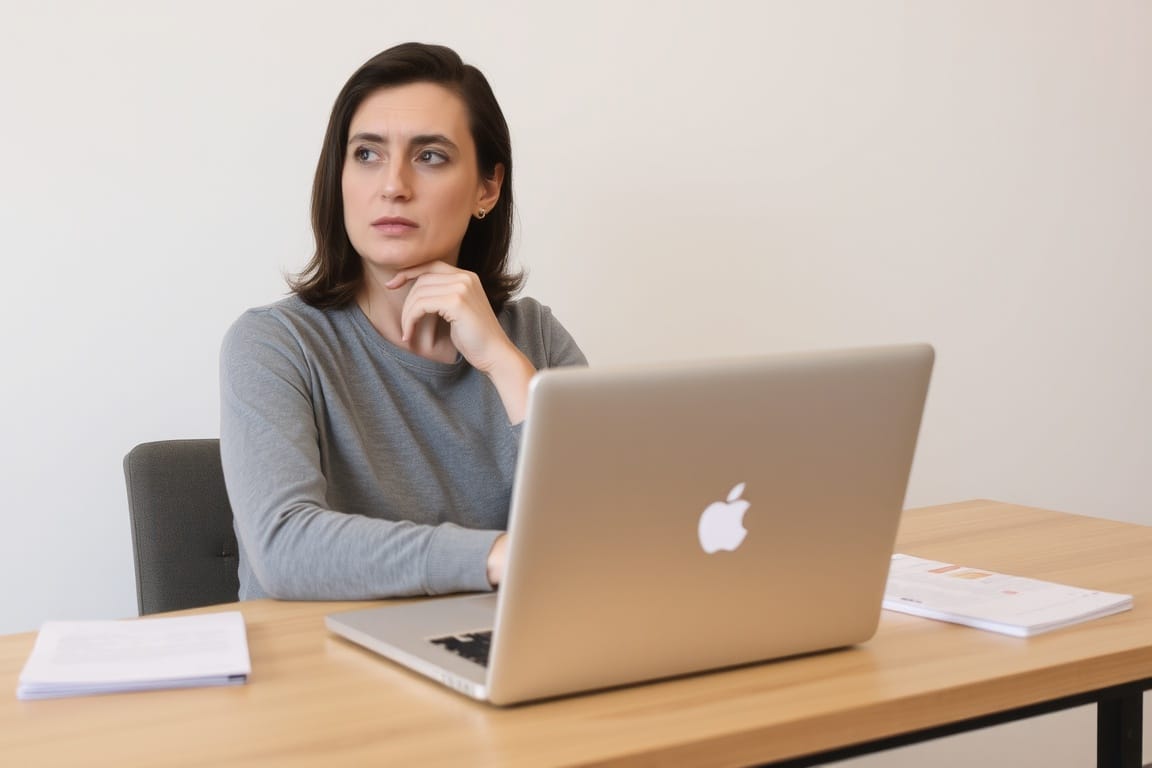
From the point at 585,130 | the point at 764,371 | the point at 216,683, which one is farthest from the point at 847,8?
the point at 216,683

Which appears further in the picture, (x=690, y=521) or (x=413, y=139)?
(x=413, y=139)

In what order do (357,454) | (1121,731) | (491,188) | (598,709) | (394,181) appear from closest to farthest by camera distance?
(598,709)
(1121,731)
(357,454)
(394,181)
(491,188)

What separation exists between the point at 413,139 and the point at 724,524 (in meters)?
1.01

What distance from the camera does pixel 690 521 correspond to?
100 centimetres

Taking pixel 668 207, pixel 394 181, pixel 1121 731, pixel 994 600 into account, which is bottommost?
pixel 1121 731

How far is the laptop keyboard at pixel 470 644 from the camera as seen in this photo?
1.07m

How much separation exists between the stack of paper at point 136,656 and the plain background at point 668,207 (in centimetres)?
102

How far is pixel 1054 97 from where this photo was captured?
319cm

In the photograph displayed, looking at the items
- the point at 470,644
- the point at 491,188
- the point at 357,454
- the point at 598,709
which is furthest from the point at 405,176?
the point at 598,709

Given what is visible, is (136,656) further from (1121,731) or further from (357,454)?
(1121,731)

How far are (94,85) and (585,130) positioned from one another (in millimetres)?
933

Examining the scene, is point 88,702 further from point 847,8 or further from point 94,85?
point 847,8

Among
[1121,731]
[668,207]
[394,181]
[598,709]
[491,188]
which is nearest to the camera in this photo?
[598,709]

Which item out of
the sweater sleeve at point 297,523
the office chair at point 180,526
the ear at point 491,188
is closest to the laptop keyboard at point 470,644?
the sweater sleeve at point 297,523
